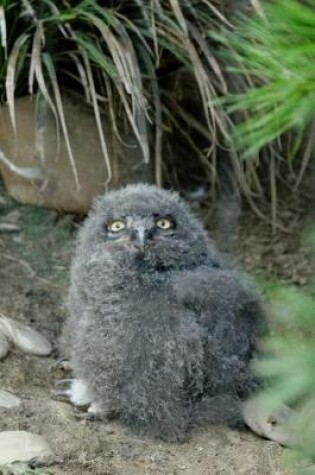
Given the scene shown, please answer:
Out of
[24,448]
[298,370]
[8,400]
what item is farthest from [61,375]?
[298,370]

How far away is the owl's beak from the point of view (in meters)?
4.01

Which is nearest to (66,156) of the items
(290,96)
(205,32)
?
(205,32)

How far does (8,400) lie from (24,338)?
2.02ft

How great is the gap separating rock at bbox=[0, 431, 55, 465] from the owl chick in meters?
0.45

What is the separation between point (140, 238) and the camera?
13.2 ft

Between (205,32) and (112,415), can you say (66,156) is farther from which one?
(112,415)

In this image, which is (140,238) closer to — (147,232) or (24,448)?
(147,232)

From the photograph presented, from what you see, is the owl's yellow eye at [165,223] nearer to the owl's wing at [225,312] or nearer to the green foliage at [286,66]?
the owl's wing at [225,312]

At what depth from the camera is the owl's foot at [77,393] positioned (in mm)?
4082

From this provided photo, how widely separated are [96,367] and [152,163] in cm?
199

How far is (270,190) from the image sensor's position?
19.2 feet

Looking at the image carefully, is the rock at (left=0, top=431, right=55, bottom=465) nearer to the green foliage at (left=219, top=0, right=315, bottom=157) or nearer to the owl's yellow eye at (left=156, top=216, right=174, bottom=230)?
the owl's yellow eye at (left=156, top=216, right=174, bottom=230)

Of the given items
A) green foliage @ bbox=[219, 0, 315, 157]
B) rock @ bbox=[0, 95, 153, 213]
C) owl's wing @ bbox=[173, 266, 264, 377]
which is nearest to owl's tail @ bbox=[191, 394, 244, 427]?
owl's wing @ bbox=[173, 266, 264, 377]

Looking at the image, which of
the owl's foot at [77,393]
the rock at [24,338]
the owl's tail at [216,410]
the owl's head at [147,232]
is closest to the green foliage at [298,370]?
the owl's tail at [216,410]
